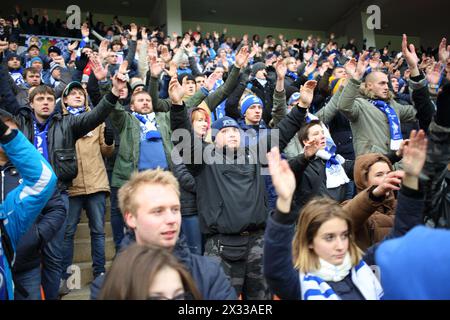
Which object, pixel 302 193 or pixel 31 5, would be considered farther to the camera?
pixel 31 5

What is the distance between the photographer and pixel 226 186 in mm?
2990

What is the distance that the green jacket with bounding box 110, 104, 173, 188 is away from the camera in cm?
403

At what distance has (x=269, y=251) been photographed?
5.83ft

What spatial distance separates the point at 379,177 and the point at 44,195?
6.79 feet

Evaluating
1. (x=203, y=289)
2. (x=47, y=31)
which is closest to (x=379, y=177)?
(x=203, y=289)

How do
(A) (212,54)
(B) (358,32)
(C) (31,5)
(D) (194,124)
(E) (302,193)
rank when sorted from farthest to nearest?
(B) (358,32)
(C) (31,5)
(A) (212,54)
(D) (194,124)
(E) (302,193)

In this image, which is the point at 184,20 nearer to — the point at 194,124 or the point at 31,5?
the point at 31,5

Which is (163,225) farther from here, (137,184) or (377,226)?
(377,226)

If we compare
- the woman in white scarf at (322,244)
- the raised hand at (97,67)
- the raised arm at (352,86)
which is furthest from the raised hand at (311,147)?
the raised hand at (97,67)

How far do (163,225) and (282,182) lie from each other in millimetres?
543

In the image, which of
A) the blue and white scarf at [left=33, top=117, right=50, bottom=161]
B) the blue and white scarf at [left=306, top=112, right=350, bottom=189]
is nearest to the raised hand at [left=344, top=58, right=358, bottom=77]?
the blue and white scarf at [left=306, top=112, right=350, bottom=189]

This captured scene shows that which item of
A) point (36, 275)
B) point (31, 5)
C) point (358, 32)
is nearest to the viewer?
point (36, 275)

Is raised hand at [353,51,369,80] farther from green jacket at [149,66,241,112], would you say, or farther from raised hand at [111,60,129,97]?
raised hand at [111,60,129,97]

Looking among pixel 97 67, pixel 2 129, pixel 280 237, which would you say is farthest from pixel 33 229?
pixel 97 67
